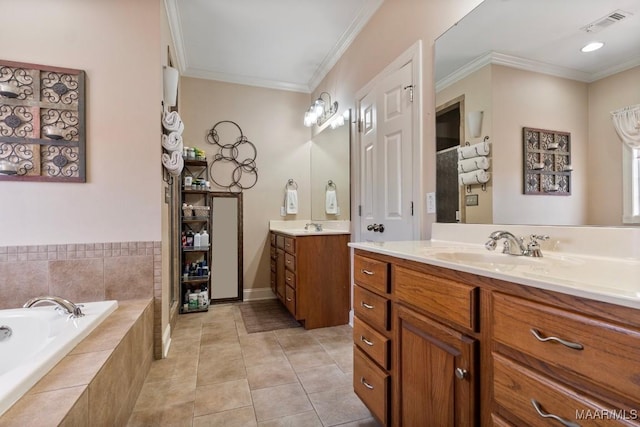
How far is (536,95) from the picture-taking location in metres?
1.29

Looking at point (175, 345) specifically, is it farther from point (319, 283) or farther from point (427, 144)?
point (427, 144)

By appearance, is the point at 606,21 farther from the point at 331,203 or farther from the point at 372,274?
the point at 331,203

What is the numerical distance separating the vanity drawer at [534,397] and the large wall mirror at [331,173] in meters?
2.14

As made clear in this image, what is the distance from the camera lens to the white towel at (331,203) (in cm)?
321

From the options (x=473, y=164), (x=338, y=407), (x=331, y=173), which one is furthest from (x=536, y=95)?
(x=331, y=173)

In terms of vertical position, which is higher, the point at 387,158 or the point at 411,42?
the point at 411,42

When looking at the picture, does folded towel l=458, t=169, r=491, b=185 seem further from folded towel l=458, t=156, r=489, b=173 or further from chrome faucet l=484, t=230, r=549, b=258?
chrome faucet l=484, t=230, r=549, b=258

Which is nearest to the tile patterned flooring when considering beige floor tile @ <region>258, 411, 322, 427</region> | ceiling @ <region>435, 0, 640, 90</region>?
beige floor tile @ <region>258, 411, 322, 427</region>

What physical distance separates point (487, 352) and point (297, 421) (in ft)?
3.59

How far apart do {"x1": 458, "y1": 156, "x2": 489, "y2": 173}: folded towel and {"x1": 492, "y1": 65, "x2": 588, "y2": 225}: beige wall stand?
5cm

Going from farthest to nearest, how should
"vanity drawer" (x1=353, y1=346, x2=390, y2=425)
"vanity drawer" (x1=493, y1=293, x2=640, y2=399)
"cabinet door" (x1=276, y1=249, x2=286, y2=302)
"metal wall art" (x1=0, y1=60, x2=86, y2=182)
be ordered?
"cabinet door" (x1=276, y1=249, x2=286, y2=302) → "metal wall art" (x1=0, y1=60, x2=86, y2=182) → "vanity drawer" (x1=353, y1=346, x2=390, y2=425) → "vanity drawer" (x1=493, y1=293, x2=640, y2=399)

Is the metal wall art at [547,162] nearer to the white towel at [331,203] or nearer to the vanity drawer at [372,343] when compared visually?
the vanity drawer at [372,343]

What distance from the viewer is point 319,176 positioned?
366 centimetres

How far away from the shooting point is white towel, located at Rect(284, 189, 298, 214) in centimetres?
381
